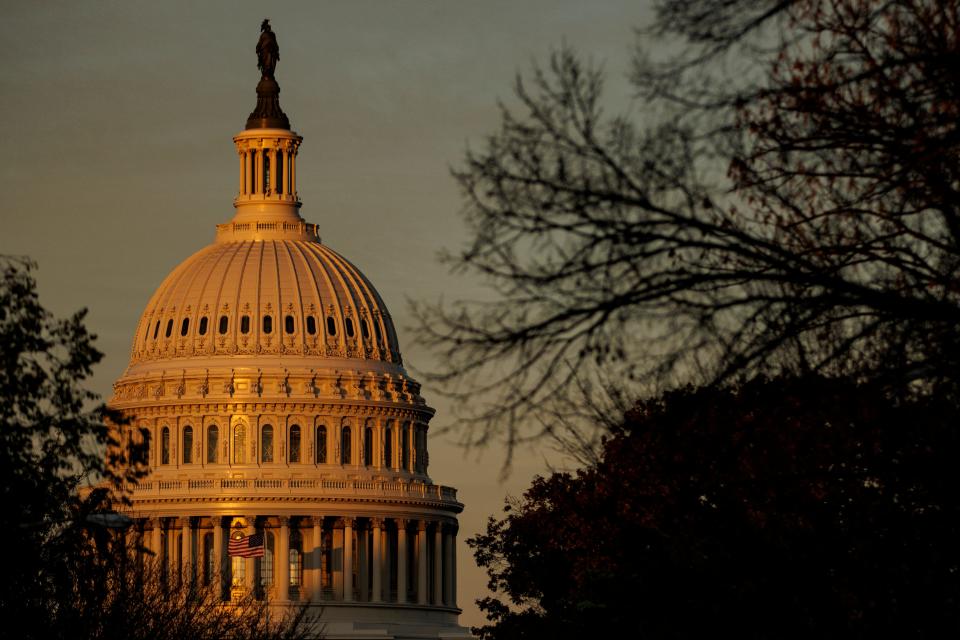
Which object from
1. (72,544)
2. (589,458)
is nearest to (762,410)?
(72,544)

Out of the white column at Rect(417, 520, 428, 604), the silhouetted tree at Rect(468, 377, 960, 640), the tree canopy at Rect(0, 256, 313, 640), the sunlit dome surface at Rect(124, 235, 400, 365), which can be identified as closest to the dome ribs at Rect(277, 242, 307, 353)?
the sunlit dome surface at Rect(124, 235, 400, 365)

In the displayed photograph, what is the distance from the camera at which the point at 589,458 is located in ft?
181

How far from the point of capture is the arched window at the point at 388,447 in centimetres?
19812

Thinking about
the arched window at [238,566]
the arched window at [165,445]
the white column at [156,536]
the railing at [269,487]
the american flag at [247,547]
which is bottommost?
the american flag at [247,547]

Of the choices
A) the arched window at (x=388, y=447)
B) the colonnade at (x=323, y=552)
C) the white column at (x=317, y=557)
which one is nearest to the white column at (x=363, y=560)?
the colonnade at (x=323, y=552)

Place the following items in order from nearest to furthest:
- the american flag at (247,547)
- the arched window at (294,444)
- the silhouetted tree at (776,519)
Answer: the silhouetted tree at (776,519), the american flag at (247,547), the arched window at (294,444)

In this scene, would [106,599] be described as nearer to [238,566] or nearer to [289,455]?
[238,566]

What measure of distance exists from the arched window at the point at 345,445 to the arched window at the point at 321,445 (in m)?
1.29

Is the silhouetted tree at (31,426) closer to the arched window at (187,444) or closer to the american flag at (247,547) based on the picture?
the american flag at (247,547)

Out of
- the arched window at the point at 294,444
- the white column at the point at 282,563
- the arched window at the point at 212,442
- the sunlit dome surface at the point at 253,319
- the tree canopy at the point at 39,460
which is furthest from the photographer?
the sunlit dome surface at the point at 253,319

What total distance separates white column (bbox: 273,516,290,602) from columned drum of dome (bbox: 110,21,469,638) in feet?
0.46

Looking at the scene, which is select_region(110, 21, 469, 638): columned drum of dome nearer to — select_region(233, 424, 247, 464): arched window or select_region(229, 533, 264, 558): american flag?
select_region(233, 424, 247, 464): arched window

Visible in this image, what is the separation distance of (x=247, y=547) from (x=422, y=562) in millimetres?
32669

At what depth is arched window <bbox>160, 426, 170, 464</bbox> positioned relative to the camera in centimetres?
19512
